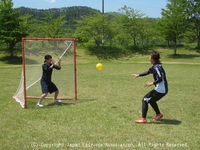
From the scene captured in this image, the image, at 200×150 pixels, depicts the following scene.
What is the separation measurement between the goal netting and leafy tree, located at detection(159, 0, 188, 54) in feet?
93.8

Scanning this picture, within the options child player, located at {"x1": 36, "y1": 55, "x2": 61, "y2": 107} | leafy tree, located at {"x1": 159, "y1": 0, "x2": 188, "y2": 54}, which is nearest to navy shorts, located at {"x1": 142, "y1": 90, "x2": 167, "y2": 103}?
child player, located at {"x1": 36, "y1": 55, "x2": 61, "y2": 107}

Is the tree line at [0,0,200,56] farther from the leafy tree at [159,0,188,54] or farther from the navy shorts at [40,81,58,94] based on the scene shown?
the navy shorts at [40,81,58,94]

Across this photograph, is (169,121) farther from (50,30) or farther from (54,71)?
(50,30)

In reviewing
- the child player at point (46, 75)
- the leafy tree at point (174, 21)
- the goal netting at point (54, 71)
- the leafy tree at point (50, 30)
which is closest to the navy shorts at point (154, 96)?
the child player at point (46, 75)

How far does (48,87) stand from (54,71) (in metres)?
1.03

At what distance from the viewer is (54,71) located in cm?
923

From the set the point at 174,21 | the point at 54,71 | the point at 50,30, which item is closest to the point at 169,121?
the point at 54,71

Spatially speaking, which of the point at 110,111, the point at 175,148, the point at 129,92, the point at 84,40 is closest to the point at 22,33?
the point at 84,40

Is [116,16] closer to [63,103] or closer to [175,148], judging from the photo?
[63,103]

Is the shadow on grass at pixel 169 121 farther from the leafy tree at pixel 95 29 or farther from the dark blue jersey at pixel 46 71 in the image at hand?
the leafy tree at pixel 95 29

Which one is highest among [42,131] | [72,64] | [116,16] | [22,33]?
[116,16]

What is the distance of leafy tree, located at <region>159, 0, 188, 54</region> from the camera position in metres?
35.1

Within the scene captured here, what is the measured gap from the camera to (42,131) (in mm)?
5859

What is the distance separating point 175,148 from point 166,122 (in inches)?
67.8
